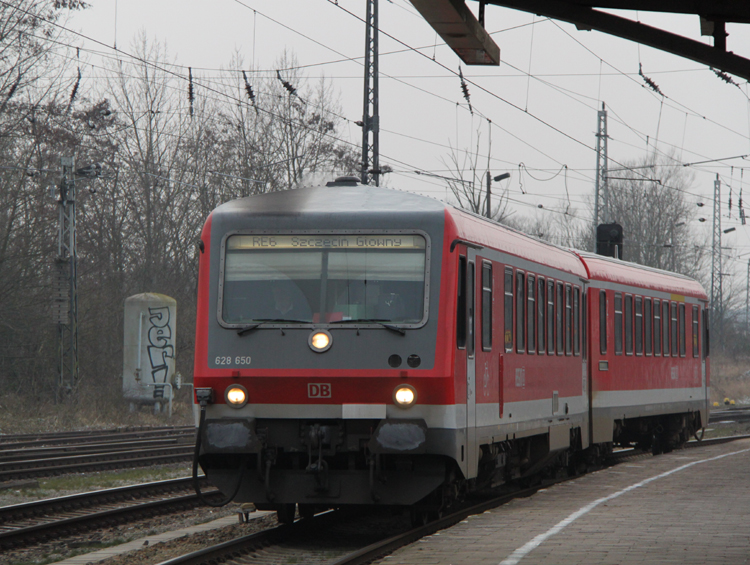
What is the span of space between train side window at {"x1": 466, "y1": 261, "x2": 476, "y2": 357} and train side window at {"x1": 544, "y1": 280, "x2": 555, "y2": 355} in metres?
3.46

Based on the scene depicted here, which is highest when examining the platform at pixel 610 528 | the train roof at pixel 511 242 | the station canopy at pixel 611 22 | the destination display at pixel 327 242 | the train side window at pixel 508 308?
the station canopy at pixel 611 22

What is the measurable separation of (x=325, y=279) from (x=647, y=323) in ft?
36.2

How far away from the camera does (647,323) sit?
19.8 meters

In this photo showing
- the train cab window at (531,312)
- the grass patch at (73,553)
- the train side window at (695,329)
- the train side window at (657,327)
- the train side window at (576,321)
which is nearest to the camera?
the grass patch at (73,553)

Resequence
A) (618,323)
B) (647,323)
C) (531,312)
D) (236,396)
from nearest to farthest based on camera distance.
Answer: (236,396)
(531,312)
(618,323)
(647,323)

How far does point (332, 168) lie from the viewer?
127 ft

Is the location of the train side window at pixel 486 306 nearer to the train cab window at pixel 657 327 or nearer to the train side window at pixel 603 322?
the train side window at pixel 603 322

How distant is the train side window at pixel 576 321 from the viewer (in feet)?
51.8

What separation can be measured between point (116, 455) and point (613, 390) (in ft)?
27.5

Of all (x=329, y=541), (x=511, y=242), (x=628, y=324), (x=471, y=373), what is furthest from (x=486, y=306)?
(x=628, y=324)

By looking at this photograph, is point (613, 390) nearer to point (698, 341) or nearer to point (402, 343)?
point (698, 341)

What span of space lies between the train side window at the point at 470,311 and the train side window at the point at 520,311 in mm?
1985

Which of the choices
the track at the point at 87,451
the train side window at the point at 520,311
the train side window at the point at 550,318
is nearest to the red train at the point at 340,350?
the train side window at the point at 520,311

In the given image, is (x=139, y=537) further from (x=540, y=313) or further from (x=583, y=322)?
(x=583, y=322)
